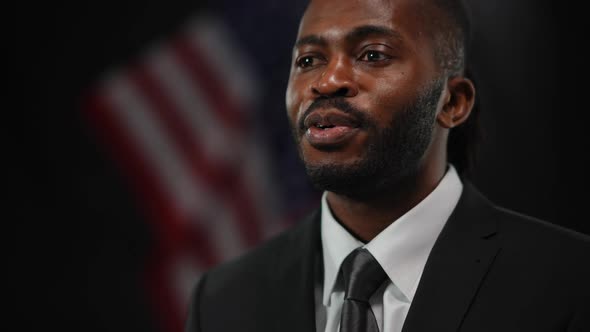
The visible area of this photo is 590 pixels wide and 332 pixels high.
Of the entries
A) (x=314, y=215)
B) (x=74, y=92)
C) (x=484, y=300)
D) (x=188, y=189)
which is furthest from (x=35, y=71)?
(x=484, y=300)

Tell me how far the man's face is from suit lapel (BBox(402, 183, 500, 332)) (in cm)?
15

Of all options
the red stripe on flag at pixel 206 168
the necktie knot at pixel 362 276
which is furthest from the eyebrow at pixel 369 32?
the red stripe on flag at pixel 206 168

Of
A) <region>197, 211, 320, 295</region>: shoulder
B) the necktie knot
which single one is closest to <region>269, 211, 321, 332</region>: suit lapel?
<region>197, 211, 320, 295</region>: shoulder

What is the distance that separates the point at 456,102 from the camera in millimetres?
1523

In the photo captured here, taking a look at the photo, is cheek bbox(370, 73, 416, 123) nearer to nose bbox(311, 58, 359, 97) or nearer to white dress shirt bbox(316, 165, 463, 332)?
nose bbox(311, 58, 359, 97)

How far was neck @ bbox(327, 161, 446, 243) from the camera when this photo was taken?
4.75ft

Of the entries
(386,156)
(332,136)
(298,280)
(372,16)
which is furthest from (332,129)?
(298,280)

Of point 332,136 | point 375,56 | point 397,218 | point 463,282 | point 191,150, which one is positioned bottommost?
point 463,282

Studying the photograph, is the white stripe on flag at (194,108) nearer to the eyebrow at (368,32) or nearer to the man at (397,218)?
the man at (397,218)

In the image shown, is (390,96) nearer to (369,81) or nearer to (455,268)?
(369,81)

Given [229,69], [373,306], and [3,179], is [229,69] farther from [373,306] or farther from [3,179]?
[373,306]

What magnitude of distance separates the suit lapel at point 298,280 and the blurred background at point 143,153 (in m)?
1.15

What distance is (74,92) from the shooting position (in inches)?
108

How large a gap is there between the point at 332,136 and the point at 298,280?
13.7 inches
